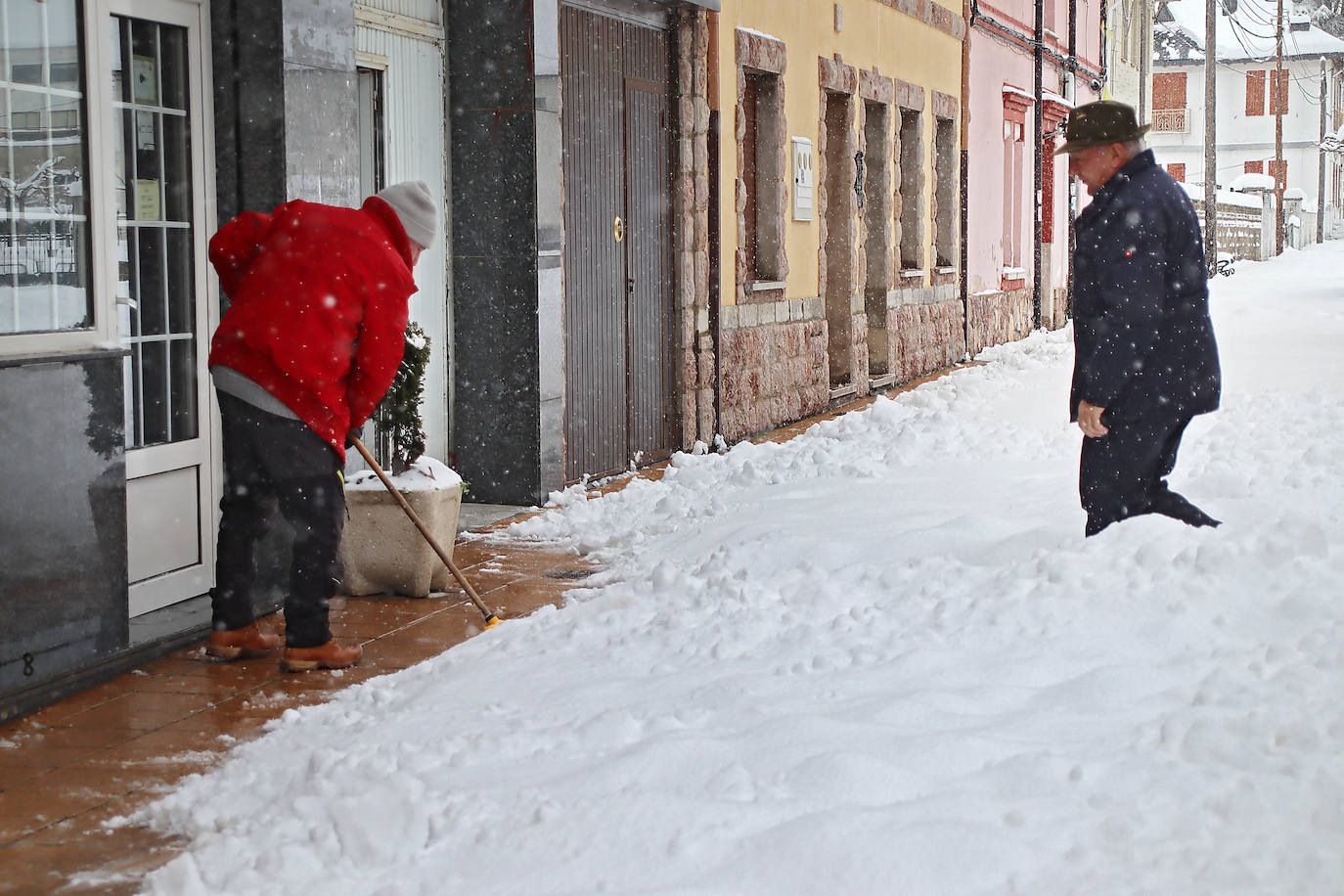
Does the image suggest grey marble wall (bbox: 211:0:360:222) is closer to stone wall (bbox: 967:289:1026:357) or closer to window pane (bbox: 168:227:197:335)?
window pane (bbox: 168:227:197:335)

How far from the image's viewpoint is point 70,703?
513 cm

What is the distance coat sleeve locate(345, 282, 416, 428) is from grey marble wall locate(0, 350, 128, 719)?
2.78ft

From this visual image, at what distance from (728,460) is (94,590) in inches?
198

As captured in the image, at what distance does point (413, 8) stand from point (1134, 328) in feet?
15.2

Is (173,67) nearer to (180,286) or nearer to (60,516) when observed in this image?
(180,286)

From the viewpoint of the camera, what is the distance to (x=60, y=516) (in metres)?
5.16

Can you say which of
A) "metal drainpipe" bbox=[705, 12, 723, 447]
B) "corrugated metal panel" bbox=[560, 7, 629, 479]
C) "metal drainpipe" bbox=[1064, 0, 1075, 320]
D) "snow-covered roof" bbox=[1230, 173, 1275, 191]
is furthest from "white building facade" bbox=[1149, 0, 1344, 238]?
"corrugated metal panel" bbox=[560, 7, 629, 479]

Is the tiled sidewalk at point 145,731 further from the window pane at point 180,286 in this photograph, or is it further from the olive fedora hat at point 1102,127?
the olive fedora hat at point 1102,127

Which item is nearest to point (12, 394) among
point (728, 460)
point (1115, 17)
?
point (728, 460)

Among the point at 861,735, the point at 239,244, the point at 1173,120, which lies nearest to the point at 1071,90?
the point at 239,244

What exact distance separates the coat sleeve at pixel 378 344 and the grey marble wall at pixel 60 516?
0.85m

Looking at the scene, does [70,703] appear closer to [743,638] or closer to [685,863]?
[743,638]

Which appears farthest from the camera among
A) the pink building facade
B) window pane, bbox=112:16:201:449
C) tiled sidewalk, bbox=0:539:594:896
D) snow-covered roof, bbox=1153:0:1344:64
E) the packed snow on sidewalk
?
snow-covered roof, bbox=1153:0:1344:64

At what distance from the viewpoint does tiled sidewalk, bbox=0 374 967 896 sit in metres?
3.77
